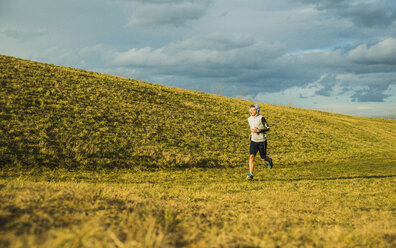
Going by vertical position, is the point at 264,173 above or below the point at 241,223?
below

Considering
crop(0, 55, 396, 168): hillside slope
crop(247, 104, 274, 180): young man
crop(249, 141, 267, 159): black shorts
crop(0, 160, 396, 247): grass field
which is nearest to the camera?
crop(0, 160, 396, 247): grass field

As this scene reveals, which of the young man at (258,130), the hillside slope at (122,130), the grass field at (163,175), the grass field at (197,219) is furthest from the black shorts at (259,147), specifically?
the hillside slope at (122,130)

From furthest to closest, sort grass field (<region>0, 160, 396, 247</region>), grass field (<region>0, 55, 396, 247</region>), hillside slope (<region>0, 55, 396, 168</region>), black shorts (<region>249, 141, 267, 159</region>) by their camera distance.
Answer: hillside slope (<region>0, 55, 396, 168</region>) → black shorts (<region>249, 141, 267, 159</region>) → grass field (<region>0, 55, 396, 247</region>) → grass field (<region>0, 160, 396, 247</region>)

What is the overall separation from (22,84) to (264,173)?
2116 cm

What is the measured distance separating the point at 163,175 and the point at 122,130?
7286 mm

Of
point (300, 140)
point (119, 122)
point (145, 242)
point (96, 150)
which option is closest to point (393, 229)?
point (145, 242)

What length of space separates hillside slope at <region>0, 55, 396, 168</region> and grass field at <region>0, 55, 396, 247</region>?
0.11 meters

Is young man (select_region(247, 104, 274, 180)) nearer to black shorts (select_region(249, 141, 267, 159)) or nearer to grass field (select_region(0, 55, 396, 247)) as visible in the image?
black shorts (select_region(249, 141, 267, 159))

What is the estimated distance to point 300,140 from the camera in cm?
2669

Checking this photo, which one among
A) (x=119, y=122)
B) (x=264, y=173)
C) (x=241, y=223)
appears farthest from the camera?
(x=119, y=122)

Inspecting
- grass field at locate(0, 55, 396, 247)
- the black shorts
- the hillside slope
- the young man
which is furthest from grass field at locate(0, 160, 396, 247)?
the hillside slope

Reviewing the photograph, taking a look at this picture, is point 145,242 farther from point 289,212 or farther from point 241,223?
point 289,212

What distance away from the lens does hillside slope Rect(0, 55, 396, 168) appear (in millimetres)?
14586

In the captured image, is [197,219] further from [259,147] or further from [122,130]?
[122,130]
